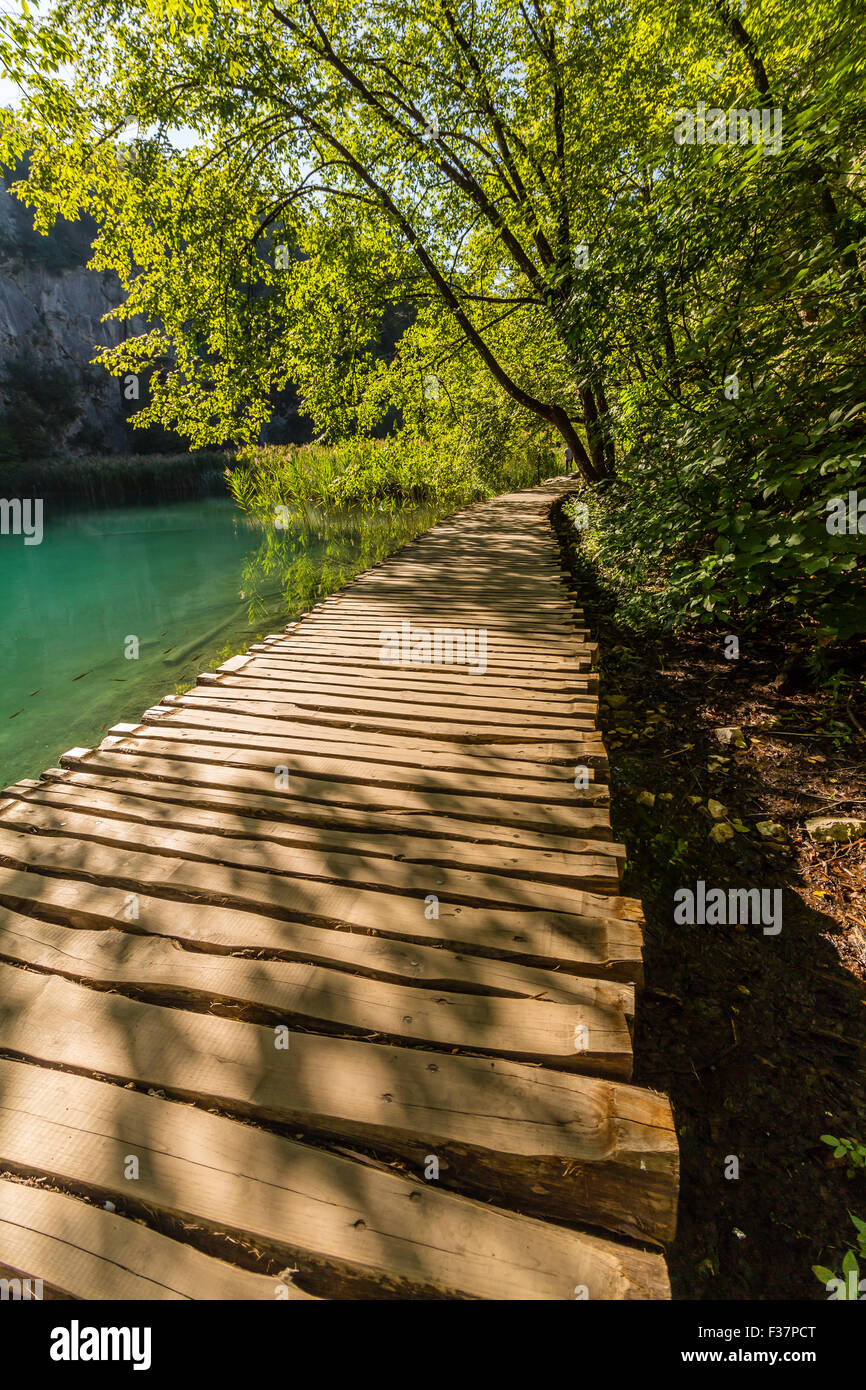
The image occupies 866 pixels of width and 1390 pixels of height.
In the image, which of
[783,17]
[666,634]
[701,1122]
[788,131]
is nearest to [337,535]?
[666,634]

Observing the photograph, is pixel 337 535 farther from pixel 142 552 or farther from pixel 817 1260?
pixel 817 1260

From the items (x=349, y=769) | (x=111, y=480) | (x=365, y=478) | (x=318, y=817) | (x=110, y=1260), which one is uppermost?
(x=111, y=480)

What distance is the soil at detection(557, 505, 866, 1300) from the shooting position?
4.89 ft

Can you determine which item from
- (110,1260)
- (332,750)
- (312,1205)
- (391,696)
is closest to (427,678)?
(391,696)

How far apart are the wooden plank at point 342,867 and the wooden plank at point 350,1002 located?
337mm

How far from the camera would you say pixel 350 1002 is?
4.91 feet

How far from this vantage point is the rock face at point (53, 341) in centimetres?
3528

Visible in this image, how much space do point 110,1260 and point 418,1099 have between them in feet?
2.15

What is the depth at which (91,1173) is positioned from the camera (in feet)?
3.81

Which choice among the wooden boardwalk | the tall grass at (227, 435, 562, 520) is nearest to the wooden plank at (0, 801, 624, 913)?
the wooden boardwalk

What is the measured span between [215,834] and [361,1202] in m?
1.48

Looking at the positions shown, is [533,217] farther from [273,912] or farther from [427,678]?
[273,912]
